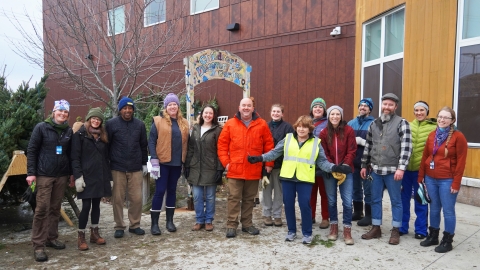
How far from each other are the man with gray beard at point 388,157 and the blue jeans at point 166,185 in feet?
8.09

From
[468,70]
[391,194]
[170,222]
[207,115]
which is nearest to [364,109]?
[391,194]

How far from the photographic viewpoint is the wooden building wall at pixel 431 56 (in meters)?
6.78

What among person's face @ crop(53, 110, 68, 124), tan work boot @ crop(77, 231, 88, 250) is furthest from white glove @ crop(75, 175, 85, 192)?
person's face @ crop(53, 110, 68, 124)

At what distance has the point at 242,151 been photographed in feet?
16.6

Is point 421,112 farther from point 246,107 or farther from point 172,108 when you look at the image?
point 172,108

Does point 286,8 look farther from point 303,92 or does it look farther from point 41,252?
point 41,252

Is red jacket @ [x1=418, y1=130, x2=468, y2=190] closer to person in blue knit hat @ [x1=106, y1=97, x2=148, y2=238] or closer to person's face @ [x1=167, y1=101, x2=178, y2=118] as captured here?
person's face @ [x1=167, y1=101, x2=178, y2=118]

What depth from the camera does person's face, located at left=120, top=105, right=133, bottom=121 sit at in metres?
4.98

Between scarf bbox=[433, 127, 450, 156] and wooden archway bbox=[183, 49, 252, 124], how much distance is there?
3373 millimetres

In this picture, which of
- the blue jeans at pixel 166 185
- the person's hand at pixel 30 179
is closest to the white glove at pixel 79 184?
the person's hand at pixel 30 179

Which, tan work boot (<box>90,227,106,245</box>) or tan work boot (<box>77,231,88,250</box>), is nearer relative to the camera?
tan work boot (<box>77,231,88,250</box>)

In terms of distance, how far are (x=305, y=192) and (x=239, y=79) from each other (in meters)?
3.09

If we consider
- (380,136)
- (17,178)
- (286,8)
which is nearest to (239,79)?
(380,136)

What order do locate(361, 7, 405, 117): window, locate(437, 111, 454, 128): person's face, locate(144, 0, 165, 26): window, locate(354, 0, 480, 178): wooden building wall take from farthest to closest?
locate(144, 0, 165, 26): window < locate(361, 7, 405, 117): window < locate(354, 0, 480, 178): wooden building wall < locate(437, 111, 454, 128): person's face
